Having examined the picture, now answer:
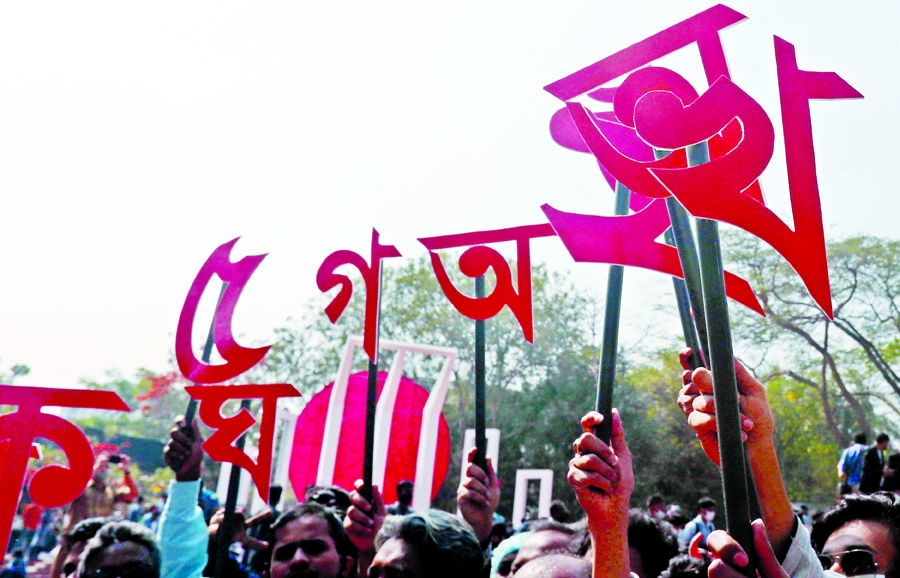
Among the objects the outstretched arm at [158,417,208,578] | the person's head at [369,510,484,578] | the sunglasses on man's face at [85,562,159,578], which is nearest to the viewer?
the person's head at [369,510,484,578]

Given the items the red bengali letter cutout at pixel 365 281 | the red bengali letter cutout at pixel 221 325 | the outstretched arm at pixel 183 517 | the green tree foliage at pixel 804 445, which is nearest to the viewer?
the outstretched arm at pixel 183 517

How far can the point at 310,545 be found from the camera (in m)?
2.96

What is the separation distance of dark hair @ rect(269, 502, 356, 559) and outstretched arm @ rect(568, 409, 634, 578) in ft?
5.26

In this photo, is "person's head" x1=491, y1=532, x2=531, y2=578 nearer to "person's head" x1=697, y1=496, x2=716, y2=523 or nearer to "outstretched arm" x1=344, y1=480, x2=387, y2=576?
"outstretched arm" x1=344, y1=480, x2=387, y2=576

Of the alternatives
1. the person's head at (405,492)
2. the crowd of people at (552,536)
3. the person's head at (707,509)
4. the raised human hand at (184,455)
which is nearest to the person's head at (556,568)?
the crowd of people at (552,536)

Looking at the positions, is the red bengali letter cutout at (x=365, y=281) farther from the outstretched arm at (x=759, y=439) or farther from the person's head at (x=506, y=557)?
the outstretched arm at (x=759, y=439)

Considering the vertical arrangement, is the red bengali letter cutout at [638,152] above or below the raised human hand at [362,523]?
above

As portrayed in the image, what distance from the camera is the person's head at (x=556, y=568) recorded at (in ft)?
6.85

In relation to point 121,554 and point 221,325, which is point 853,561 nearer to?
point 121,554

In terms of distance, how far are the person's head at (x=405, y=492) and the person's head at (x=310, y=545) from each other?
4.22 meters

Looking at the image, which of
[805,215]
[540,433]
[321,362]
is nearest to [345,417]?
[805,215]

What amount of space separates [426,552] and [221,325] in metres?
2.04

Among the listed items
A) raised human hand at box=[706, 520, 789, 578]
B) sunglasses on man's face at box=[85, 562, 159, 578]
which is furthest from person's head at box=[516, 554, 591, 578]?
sunglasses on man's face at box=[85, 562, 159, 578]

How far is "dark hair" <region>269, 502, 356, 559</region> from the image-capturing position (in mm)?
3043
